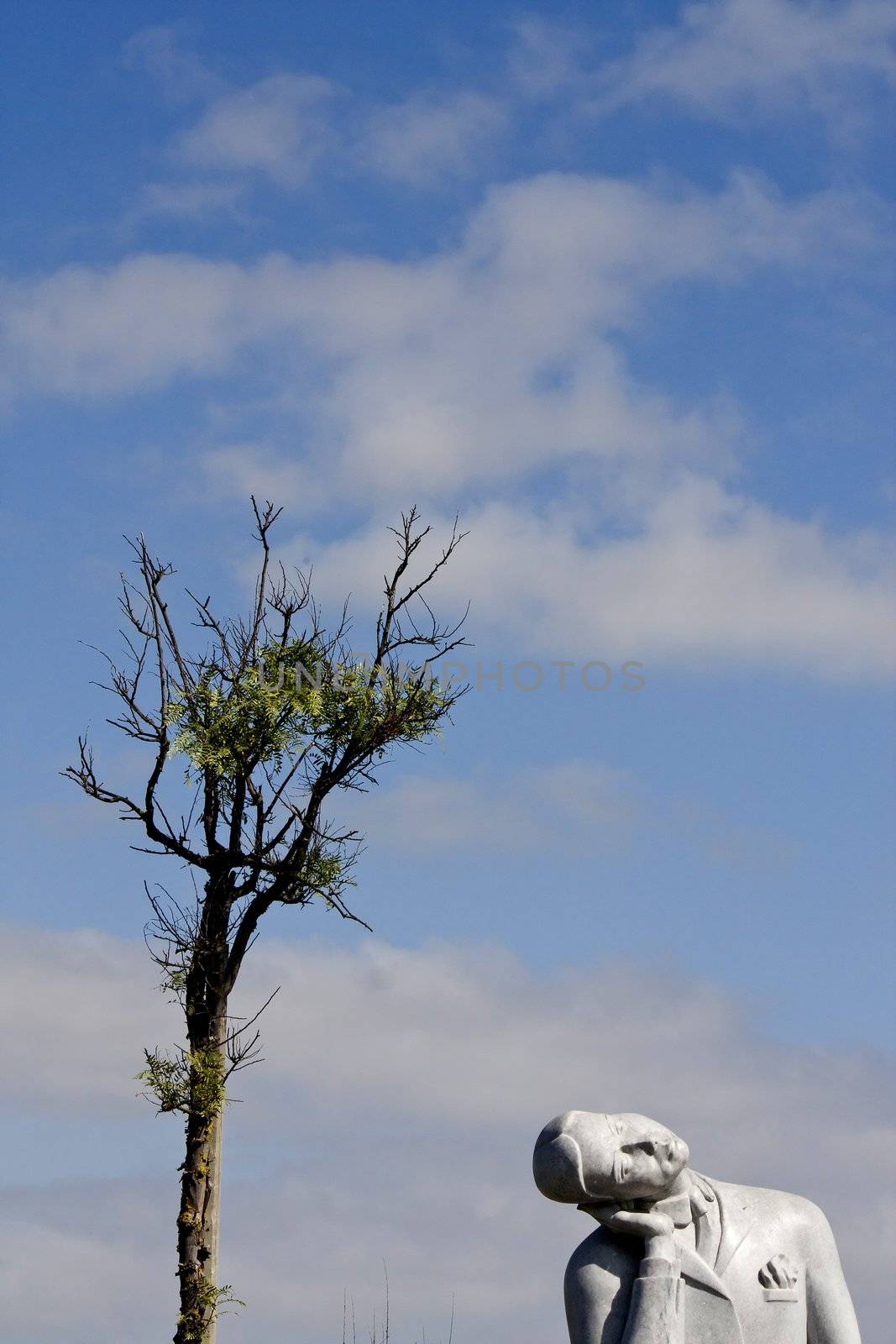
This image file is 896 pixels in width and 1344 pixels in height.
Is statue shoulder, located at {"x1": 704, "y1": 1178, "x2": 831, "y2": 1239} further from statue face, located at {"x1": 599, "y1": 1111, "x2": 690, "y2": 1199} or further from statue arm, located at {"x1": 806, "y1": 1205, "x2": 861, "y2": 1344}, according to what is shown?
statue face, located at {"x1": 599, "y1": 1111, "x2": 690, "y2": 1199}

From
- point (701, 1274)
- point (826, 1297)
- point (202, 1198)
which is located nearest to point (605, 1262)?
point (701, 1274)

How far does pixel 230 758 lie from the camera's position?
11.8 metres

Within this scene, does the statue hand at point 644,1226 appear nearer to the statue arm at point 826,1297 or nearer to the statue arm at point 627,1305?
the statue arm at point 627,1305

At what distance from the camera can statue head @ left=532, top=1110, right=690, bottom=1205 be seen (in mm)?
4418

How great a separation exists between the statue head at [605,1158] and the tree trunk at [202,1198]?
6.81 metres

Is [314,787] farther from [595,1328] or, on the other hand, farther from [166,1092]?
[595,1328]

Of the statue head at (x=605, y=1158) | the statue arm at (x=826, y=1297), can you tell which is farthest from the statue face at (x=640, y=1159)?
the statue arm at (x=826, y=1297)

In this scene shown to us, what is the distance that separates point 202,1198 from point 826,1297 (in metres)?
6.93

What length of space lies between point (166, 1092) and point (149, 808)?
207cm

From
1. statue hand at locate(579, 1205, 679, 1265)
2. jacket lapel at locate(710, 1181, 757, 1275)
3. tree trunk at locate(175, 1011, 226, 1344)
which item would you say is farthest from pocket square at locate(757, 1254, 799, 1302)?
tree trunk at locate(175, 1011, 226, 1344)

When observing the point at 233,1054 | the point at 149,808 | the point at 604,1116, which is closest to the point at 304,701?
the point at 149,808

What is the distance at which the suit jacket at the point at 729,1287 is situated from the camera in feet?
14.2

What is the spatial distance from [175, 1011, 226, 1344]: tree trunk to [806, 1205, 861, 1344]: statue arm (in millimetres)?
6812

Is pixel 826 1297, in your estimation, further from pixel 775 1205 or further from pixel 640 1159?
pixel 640 1159
